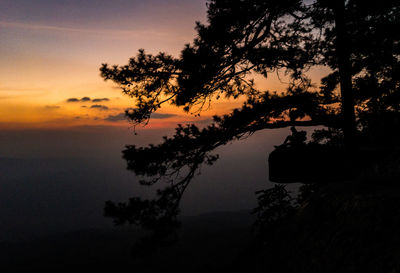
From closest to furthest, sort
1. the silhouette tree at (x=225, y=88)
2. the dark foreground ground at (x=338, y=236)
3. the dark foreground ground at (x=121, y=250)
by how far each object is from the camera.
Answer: the dark foreground ground at (x=338, y=236) → the silhouette tree at (x=225, y=88) → the dark foreground ground at (x=121, y=250)

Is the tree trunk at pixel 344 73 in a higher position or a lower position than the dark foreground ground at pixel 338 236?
higher

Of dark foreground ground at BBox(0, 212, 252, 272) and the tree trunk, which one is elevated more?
the tree trunk

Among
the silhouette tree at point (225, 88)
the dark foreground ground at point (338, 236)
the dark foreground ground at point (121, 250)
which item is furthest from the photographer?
the dark foreground ground at point (121, 250)

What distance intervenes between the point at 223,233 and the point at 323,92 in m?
127

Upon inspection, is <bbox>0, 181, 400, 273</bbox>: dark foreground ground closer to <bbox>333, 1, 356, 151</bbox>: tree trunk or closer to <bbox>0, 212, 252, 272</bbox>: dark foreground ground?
<bbox>333, 1, 356, 151</bbox>: tree trunk

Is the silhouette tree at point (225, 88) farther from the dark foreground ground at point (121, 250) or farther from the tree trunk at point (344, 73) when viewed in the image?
the dark foreground ground at point (121, 250)

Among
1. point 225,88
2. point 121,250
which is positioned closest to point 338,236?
point 225,88

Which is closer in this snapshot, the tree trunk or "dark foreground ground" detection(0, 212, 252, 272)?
the tree trunk

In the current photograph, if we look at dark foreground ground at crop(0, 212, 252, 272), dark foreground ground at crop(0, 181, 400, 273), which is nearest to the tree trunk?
dark foreground ground at crop(0, 181, 400, 273)

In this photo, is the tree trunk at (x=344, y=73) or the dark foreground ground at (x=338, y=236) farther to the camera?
the tree trunk at (x=344, y=73)

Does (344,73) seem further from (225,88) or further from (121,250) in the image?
(121,250)

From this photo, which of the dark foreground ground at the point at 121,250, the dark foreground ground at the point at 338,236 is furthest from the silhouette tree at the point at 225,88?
the dark foreground ground at the point at 121,250

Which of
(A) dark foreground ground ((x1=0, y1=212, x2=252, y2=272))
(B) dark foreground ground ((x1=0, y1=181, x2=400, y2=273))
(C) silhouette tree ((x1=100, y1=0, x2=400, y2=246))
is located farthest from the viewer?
(A) dark foreground ground ((x1=0, y1=212, x2=252, y2=272))

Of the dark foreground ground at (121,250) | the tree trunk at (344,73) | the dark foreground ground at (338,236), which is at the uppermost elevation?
the tree trunk at (344,73)
